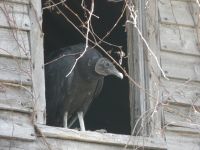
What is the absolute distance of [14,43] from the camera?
632cm

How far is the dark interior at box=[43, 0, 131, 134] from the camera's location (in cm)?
838

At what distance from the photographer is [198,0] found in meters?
7.04

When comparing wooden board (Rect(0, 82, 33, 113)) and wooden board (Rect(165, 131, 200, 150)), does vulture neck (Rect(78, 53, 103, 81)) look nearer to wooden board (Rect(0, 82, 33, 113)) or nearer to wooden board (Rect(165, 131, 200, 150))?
wooden board (Rect(165, 131, 200, 150))

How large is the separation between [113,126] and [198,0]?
201cm

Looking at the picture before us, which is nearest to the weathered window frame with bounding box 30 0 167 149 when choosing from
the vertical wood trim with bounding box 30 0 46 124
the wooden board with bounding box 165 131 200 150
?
the vertical wood trim with bounding box 30 0 46 124

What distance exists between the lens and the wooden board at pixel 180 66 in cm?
680

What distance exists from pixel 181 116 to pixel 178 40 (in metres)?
0.64

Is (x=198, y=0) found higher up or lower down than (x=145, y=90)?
higher up

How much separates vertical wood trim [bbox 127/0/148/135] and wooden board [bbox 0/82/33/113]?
2.83 ft

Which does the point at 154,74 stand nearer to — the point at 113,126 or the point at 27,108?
the point at 27,108

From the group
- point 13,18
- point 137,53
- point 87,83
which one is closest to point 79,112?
point 87,83

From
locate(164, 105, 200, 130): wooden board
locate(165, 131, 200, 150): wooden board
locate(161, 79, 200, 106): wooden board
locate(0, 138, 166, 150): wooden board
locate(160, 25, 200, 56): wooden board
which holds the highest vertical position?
locate(160, 25, 200, 56): wooden board

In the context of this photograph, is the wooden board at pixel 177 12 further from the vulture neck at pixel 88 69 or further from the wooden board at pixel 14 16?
the wooden board at pixel 14 16

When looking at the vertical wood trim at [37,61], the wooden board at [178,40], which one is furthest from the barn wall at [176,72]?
the vertical wood trim at [37,61]
